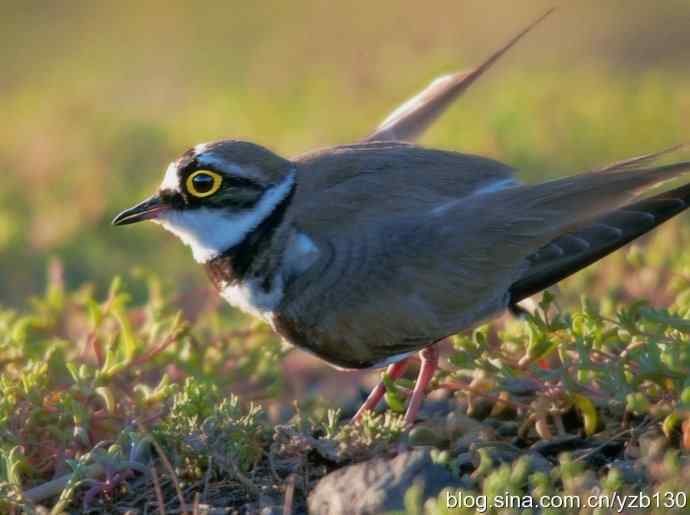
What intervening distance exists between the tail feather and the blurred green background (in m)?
3.46

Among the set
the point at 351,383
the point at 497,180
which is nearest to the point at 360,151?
the point at 497,180

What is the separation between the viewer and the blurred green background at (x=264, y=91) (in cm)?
941

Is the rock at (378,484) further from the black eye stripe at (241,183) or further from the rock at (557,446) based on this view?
the black eye stripe at (241,183)

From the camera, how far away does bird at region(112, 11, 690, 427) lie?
513 cm

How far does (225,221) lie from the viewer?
5.43 metres

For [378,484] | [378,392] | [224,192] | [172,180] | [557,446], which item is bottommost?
[557,446]

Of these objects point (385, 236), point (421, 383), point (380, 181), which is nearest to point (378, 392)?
point (421, 383)

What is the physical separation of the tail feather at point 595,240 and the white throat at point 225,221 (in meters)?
1.05

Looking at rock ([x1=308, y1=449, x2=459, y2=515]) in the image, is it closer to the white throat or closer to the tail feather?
the tail feather

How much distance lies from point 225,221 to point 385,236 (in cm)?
70

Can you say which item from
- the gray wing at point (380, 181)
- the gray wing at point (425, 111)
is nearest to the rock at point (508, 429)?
the gray wing at point (380, 181)

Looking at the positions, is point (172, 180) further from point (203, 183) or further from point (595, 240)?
point (595, 240)

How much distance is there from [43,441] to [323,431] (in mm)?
1079

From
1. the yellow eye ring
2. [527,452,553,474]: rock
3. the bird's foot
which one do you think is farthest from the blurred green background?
[527,452,553,474]: rock
